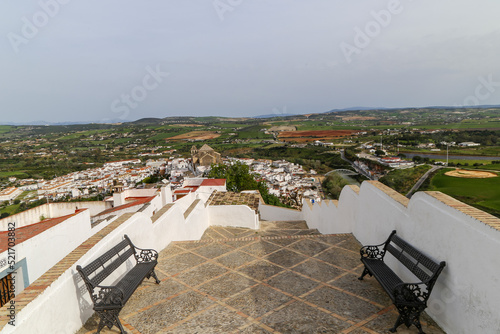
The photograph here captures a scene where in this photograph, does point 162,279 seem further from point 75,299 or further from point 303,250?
point 303,250

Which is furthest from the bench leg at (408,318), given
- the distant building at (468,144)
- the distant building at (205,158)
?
the distant building at (468,144)

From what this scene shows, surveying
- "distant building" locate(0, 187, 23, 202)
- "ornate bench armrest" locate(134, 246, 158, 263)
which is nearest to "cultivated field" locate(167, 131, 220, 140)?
"distant building" locate(0, 187, 23, 202)

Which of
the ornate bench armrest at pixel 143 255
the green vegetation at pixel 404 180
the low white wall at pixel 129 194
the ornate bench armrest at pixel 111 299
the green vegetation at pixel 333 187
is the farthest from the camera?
the green vegetation at pixel 333 187

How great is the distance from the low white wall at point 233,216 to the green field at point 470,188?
18.7 m

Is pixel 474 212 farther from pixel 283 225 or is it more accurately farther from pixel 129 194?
pixel 129 194

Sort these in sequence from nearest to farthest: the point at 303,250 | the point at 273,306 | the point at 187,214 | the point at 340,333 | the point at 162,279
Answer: the point at 340,333 → the point at 273,306 → the point at 162,279 → the point at 303,250 → the point at 187,214

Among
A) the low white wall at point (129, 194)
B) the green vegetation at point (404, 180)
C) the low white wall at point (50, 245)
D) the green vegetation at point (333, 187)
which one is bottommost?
the green vegetation at point (333, 187)

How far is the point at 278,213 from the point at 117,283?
38.7 ft

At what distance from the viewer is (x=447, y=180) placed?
32.0 m

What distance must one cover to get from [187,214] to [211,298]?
4.18m

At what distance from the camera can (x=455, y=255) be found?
278 centimetres

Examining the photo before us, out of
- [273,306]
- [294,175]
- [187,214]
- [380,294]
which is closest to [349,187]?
[380,294]

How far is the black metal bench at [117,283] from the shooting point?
3.11 meters

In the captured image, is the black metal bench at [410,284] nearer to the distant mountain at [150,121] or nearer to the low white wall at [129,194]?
the low white wall at [129,194]
